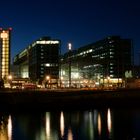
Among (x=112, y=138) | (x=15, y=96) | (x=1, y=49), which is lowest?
(x=112, y=138)

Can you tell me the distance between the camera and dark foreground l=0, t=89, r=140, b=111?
300 ft

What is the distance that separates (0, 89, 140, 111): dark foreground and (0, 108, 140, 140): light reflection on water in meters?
6.42

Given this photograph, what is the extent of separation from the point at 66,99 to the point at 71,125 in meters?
26.4

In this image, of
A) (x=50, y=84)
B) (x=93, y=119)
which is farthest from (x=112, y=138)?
(x=50, y=84)

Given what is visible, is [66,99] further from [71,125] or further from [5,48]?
[5,48]

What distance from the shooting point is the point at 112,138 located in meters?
56.6

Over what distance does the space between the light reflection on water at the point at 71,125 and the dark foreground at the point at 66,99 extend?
6423 mm

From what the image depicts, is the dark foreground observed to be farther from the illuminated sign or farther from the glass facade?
the illuminated sign

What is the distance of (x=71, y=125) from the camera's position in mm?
70000

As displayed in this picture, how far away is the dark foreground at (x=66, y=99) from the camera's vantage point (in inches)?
3605

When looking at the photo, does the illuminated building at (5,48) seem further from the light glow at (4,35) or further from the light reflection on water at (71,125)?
the light reflection on water at (71,125)

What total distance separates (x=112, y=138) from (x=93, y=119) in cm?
2081

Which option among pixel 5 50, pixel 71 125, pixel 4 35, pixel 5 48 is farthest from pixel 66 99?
pixel 4 35

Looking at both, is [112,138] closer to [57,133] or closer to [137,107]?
[57,133]
